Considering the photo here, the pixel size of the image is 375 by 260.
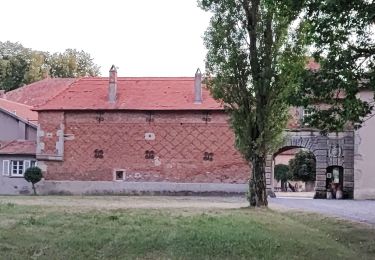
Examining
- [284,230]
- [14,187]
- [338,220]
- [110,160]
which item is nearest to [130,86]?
[110,160]

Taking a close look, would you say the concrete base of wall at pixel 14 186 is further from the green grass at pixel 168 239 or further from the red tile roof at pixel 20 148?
the green grass at pixel 168 239

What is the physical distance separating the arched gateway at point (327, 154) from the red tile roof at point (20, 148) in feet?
55.2

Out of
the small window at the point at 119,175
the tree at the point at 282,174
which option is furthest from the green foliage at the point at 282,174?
the small window at the point at 119,175

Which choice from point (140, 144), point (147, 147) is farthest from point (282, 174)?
point (140, 144)

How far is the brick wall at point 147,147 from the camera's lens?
40.7 m

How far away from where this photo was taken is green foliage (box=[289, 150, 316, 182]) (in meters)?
62.8

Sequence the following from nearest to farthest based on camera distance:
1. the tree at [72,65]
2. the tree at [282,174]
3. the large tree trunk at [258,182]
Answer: the large tree trunk at [258,182] → the tree at [282,174] → the tree at [72,65]

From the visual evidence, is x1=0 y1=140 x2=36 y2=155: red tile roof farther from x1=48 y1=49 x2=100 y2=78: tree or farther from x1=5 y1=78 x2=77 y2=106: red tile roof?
x1=48 y1=49 x2=100 y2=78: tree

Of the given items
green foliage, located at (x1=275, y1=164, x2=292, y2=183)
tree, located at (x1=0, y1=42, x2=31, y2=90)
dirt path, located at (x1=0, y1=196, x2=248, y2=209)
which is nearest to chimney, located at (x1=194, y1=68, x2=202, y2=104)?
dirt path, located at (x1=0, y1=196, x2=248, y2=209)

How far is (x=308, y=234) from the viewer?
15.0 meters

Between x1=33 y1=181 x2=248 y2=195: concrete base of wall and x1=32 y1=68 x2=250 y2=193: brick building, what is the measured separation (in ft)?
0.22

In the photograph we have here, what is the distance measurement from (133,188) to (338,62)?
94.0 ft

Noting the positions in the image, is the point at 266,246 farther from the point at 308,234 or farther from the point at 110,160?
the point at 110,160

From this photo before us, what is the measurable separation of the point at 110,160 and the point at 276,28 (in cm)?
2098
